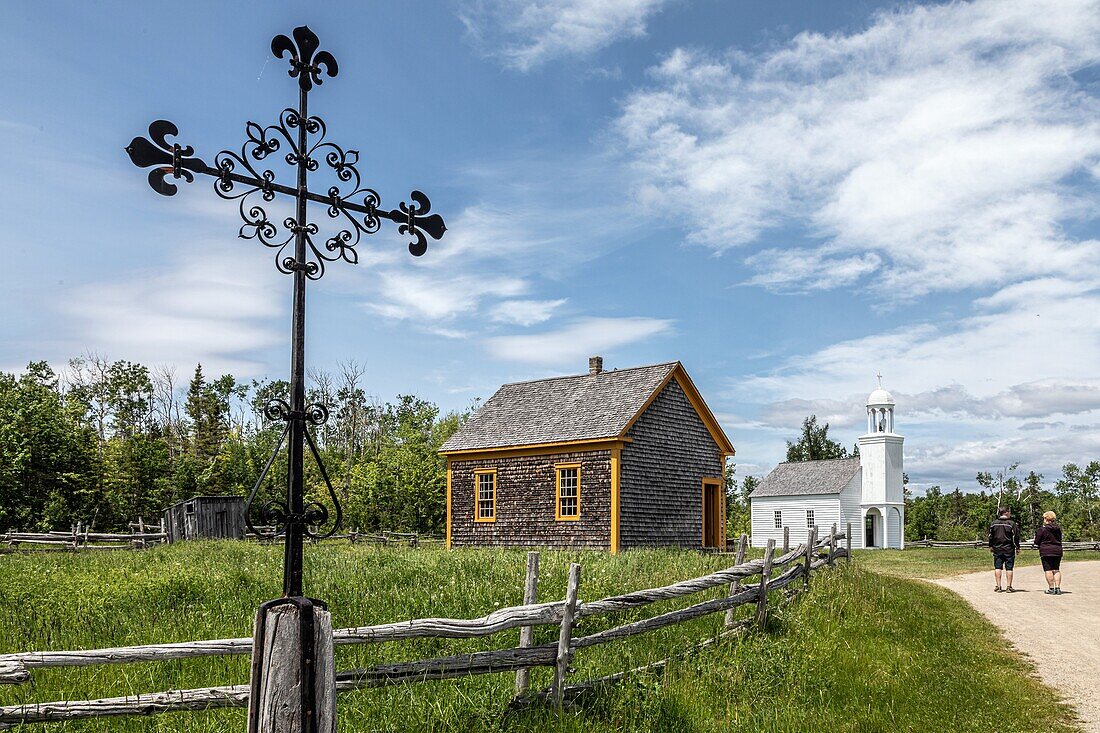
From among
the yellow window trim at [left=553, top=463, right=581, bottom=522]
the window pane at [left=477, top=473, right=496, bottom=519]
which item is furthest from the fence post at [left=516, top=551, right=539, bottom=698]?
the window pane at [left=477, top=473, right=496, bottom=519]

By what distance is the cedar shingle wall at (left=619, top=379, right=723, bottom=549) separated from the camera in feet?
80.3

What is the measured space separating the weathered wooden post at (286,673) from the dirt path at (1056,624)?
25.5 ft

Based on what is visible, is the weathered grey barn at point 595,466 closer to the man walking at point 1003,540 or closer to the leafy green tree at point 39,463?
the man walking at point 1003,540

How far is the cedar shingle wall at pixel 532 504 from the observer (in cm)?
2419

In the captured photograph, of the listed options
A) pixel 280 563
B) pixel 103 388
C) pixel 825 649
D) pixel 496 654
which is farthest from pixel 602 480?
pixel 103 388

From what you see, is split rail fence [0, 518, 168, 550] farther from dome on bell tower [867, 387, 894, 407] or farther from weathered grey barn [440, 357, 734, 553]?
dome on bell tower [867, 387, 894, 407]

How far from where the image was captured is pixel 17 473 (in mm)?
39875

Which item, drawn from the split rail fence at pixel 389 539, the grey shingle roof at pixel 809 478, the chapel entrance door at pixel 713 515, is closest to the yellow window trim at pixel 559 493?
the chapel entrance door at pixel 713 515

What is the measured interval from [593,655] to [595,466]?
643 inches

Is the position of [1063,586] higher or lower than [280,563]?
lower

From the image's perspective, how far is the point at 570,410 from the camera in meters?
26.9

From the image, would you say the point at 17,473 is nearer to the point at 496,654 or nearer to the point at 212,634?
the point at 212,634

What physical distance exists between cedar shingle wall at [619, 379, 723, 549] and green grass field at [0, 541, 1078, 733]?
934 centimetres

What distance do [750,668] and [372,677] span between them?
169 inches
